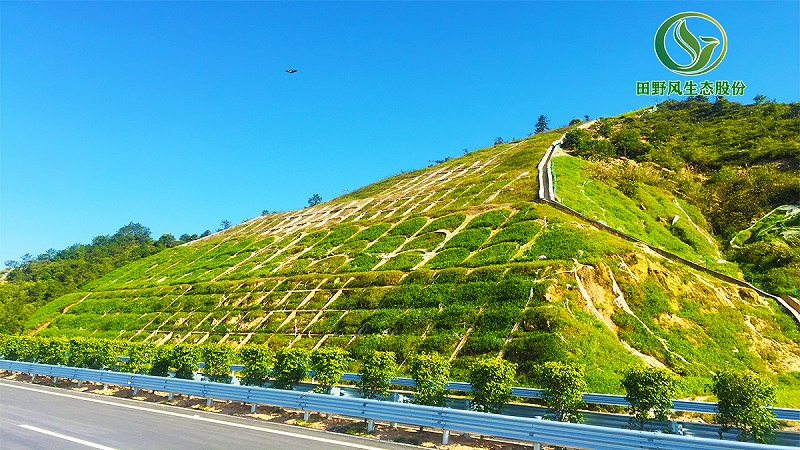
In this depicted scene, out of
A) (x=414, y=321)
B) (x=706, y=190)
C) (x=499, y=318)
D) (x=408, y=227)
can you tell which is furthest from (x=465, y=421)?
(x=706, y=190)

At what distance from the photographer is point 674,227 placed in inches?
1526

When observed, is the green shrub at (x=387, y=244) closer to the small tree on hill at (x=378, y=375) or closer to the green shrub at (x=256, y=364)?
the green shrub at (x=256, y=364)

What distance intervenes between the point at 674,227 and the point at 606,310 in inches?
830

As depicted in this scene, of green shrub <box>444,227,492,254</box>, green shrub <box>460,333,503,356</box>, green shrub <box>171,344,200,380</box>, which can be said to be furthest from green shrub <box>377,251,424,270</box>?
green shrub <box>171,344,200,380</box>

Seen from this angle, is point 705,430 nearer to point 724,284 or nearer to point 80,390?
point 724,284

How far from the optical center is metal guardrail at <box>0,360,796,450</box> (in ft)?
31.6

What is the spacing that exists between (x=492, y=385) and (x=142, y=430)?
11084mm

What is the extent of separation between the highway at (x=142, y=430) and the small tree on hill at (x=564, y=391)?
493 cm

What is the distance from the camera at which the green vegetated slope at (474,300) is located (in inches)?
844

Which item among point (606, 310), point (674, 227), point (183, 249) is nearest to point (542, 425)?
point (606, 310)

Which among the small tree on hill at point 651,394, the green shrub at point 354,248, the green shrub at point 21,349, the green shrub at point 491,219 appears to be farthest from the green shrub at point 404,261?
the green shrub at point 21,349

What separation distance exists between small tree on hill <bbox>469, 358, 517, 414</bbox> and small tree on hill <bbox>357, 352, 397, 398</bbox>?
11.0 ft

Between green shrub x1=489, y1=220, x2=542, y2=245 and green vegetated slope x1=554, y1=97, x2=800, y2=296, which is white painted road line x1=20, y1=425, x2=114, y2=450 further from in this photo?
green vegetated slope x1=554, y1=97, x2=800, y2=296

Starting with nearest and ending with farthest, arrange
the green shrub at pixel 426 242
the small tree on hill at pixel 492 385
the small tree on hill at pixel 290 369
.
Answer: the small tree on hill at pixel 492 385, the small tree on hill at pixel 290 369, the green shrub at pixel 426 242
